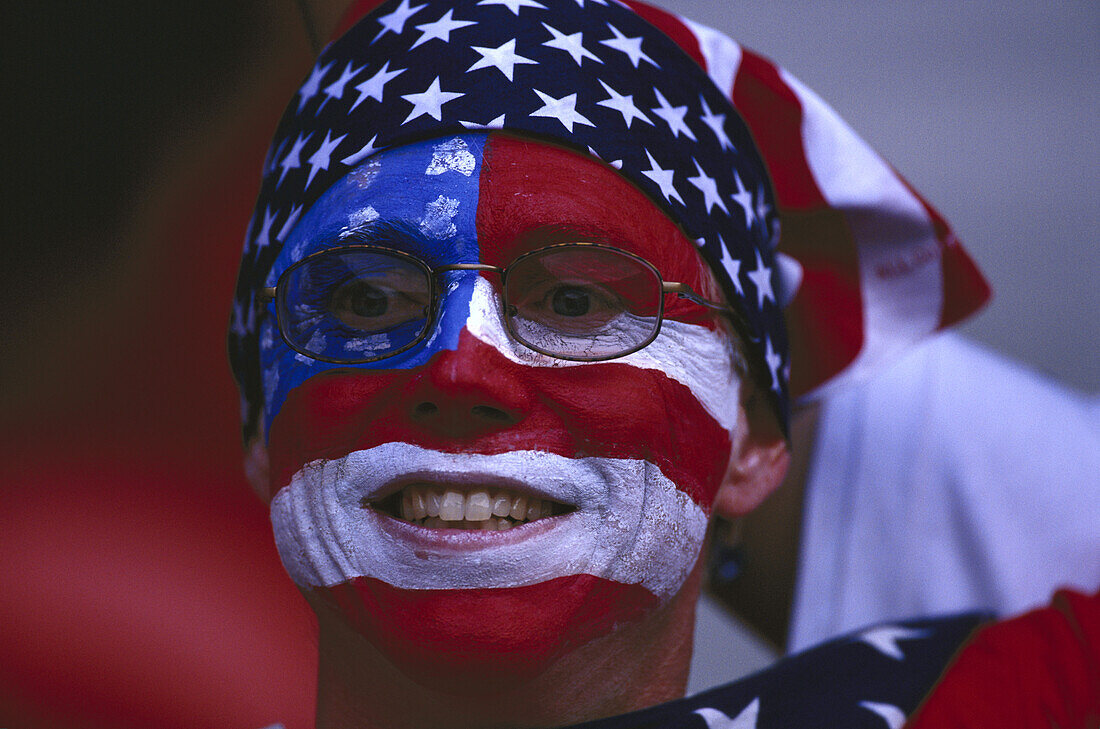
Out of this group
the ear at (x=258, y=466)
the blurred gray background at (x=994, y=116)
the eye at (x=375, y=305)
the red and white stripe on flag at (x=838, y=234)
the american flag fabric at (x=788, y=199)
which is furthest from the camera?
the blurred gray background at (x=994, y=116)

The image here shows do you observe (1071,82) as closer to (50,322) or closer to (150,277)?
(150,277)

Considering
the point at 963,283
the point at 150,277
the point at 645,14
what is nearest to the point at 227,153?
the point at 150,277

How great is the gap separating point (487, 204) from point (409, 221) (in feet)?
→ 0.34

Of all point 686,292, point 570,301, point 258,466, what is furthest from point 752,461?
point 258,466

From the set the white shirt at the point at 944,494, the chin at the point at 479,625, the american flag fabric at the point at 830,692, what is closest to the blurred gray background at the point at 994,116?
the white shirt at the point at 944,494

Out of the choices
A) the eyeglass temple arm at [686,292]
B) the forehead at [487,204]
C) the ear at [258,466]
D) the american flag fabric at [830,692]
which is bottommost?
the american flag fabric at [830,692]

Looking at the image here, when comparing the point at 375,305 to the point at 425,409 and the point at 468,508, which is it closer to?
the point at 425,409

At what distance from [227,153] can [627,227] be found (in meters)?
0.74

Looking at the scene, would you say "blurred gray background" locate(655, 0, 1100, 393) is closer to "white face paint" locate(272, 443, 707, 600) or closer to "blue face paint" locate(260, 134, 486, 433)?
"blue face paint" locate(260, 134, 486, 433)

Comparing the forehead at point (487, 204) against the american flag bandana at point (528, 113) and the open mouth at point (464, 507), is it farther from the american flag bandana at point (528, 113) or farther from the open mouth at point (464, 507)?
the open mouth at point (464, 507)

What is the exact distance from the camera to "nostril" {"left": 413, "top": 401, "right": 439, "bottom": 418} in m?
1.25

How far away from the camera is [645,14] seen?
167cm

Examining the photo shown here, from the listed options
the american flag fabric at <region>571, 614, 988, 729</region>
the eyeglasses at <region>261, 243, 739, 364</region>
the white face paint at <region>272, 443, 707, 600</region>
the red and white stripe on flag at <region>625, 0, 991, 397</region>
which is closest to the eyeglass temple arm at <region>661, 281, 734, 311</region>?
the eyeglasses at <region>261, 243, 739, 364</region>

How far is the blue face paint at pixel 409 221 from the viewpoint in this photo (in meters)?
1.29
